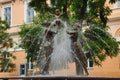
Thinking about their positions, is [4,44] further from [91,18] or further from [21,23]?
[21,23]

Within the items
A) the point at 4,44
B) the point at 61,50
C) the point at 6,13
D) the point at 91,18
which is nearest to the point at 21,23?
the point at 6,13

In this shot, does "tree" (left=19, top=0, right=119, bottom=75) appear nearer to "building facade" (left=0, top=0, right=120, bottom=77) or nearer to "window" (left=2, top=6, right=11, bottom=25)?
"building facade" (left=0, top=0, right=120, bottom=77)

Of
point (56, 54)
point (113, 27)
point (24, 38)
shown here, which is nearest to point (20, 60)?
point (113, 27)

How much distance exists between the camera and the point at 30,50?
23.4 meters

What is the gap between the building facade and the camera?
99.7 ft

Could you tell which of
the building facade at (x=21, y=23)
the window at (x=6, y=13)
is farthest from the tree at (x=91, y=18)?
the window at (x=6, y=13)

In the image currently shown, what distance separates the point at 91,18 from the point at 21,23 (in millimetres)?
18205

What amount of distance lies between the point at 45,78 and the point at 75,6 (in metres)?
10.8

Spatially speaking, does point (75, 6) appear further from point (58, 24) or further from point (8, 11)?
point (8, 11)

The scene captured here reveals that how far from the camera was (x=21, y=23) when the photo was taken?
1559 inches

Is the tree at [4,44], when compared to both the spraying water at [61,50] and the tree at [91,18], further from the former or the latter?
the spraying water at [61,50]

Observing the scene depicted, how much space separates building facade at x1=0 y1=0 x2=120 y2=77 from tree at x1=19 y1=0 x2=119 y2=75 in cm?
667

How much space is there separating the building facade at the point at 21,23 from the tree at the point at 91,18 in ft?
21.9

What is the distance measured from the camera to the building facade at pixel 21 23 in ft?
99.7
